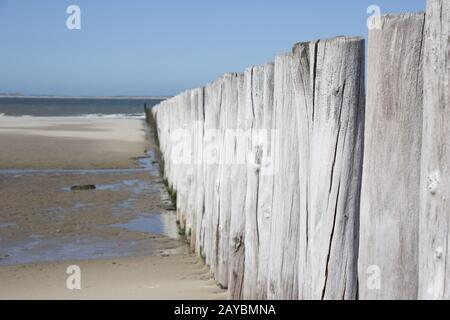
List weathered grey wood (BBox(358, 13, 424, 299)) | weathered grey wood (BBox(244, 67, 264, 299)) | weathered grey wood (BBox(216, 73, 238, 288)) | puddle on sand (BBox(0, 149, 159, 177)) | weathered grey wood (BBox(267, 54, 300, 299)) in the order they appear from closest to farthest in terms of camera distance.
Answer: weathered grey wood (BBox(358, 13, 424, 299)) < weathered grey wood (BBox(267, 54, 300, 299)) < weathered grey wood (BBox(244, 67, 264, 299)) < weathered grey wood (BBox(216, 73, 238, 288)) < puddle on sand (BBox(0, 149, 159, 177))

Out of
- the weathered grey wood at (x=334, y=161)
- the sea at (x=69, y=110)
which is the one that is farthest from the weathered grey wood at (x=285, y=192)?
the sea at (x=69, y=110)

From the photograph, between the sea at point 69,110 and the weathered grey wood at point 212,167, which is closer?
the weathered grey wood at point 212,167

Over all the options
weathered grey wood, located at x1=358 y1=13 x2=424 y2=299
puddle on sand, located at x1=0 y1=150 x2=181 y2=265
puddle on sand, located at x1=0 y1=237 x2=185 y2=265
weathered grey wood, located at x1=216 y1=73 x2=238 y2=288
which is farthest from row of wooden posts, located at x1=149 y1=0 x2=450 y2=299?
puddle on sand, located at x1=0 y1=150 x2=181 y2=265

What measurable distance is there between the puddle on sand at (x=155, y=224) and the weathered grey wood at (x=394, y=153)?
235 inches

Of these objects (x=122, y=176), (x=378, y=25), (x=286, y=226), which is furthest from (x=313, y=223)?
(x=122, y=176)

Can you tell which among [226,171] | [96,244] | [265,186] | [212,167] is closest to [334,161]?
[265,186]

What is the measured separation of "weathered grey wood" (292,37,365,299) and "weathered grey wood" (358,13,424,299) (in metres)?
0.24

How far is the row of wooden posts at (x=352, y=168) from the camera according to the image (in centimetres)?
239

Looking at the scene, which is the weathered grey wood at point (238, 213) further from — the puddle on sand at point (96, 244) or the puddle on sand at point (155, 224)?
the puddle on sand at point (155, 224)

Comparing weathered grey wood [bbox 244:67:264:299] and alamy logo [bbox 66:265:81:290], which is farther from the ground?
weathered grey wood [bbox 244:67:264:299]

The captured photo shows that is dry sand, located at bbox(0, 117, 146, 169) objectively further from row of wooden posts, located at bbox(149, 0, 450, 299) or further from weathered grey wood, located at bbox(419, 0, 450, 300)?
weathered grey wood, located at bbox(419, 0, 450, 300)

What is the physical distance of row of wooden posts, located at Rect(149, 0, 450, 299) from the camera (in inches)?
94.1

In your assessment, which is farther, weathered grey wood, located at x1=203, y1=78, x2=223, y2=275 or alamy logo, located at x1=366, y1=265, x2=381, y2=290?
weathered grey wood, located at x1=203, y1=78, x2=223, y2=275
